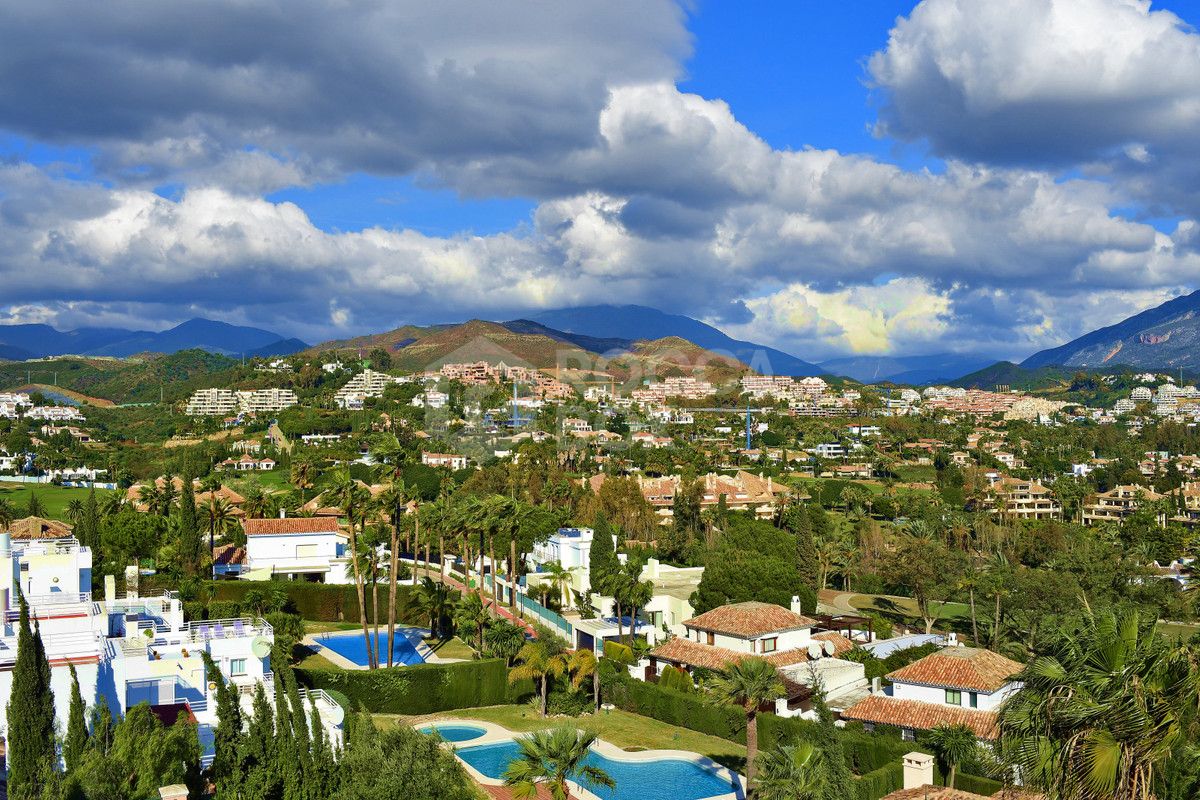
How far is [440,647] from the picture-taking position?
39906 mm

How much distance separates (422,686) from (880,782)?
14.8 meters

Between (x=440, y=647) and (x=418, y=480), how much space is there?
2201 inches

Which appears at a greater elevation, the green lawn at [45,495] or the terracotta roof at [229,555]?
the green lawn at [45,495]

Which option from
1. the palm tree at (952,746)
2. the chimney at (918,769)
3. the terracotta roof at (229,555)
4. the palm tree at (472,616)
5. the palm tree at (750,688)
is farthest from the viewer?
the terracotta roof at (229,555)

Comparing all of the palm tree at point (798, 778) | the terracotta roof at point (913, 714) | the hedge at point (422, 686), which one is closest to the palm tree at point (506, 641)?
the hedge at point (422, 686)

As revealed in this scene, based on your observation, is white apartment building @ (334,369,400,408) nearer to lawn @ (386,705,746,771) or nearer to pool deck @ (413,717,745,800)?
lawn @ (386,705,746,771)

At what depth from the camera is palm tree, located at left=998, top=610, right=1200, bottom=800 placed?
9320 millimetres

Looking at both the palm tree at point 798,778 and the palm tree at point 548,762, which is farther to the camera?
the palm tree at point 548,762

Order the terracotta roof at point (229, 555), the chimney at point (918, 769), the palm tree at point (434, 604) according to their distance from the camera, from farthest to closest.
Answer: the terracotta roof at point (229, 555), the palm tree at point (434, 604), the chimney at point (918, 769)

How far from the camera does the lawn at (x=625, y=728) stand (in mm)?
29208

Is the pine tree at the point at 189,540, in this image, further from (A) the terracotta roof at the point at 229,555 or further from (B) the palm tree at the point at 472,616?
(B) the palm tree at the point at 472,616

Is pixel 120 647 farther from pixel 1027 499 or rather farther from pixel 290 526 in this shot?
pixel 1027 499

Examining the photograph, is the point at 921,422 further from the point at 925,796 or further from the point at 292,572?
the point at 925,796

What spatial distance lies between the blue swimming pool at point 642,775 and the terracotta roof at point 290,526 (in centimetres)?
2502
